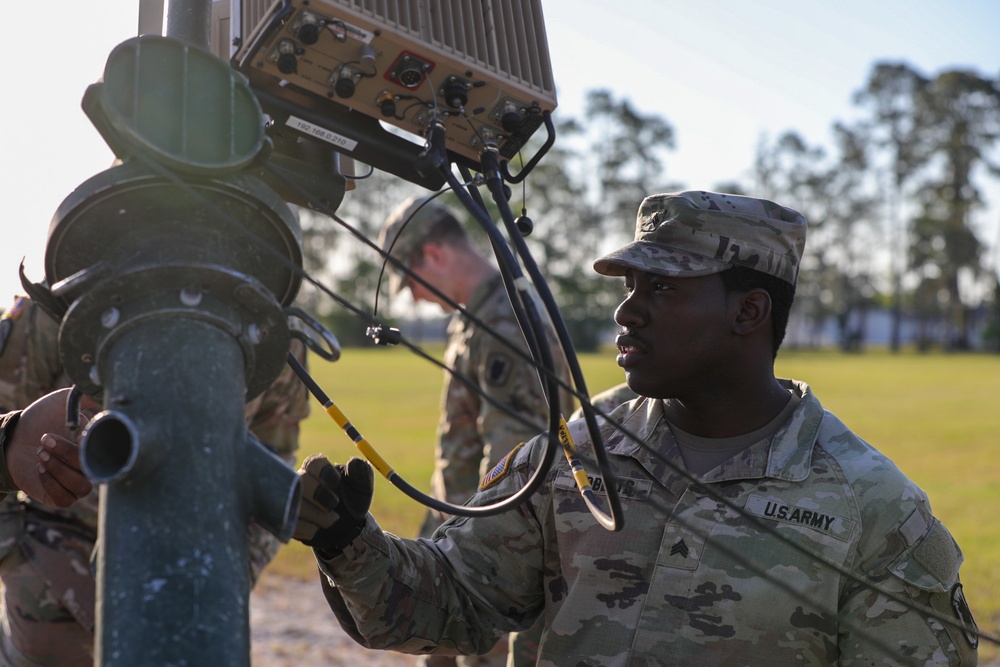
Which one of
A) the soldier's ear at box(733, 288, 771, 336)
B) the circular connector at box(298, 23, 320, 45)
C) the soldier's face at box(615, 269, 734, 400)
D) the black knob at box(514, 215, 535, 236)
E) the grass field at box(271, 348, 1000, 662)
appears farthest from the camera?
the grass field at box(271, 348, 1000, 662)

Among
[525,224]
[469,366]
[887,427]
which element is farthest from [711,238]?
[887,427]

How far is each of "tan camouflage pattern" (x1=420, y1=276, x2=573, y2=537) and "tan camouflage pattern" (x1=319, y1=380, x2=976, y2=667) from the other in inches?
83.9

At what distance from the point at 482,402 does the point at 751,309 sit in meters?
2.63

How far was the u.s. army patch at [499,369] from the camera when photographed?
520 centimetres

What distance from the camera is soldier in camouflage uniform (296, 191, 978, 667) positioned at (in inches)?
98.9

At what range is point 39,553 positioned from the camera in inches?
151

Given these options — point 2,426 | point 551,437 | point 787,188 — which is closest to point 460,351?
point 2,426

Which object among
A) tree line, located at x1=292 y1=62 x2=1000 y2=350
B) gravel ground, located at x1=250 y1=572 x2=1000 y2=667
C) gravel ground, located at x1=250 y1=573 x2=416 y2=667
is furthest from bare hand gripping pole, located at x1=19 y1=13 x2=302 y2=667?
tree line, located at x1=292 y1=62 x2=1000 y2=350

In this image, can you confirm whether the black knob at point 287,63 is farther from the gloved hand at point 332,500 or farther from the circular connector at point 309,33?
the gloved hand at point 332,500

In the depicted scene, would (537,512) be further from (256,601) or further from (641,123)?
(641,123)

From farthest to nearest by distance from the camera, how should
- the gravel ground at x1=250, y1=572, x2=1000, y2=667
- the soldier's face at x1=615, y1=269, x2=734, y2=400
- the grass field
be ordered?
the grass field
the gravel ground at x1=250, y1=572, x2=1000, y2=667
the soldier's face at x1=615, y1=269, x2=734, y2=400

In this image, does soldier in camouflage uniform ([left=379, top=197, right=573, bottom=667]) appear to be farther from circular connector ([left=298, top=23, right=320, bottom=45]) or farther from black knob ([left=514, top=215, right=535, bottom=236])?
circular connector ([left=298, top=23, right=320, bottom=45])

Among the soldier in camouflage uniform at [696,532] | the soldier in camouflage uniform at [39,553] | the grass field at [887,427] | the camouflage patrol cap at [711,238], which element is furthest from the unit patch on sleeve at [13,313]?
the grass field at [887,427]

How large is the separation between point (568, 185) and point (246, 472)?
6230cm
